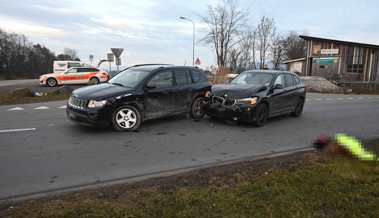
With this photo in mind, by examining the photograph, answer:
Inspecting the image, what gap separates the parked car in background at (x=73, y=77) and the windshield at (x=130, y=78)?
618 inches

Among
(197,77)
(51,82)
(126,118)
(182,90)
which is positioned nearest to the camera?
(126,118)

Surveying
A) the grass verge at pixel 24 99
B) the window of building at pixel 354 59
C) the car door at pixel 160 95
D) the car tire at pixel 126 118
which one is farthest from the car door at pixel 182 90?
the window of building at pixel 354 59

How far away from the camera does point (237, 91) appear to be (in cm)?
784

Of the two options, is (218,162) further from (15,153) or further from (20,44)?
(20,44)

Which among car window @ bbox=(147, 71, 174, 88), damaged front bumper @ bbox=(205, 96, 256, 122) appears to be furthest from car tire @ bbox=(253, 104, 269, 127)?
car window @ bbox=(147, 71, 174, 88)

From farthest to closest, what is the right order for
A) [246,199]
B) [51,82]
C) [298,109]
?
[51,82] < [298,109] < [246,199]

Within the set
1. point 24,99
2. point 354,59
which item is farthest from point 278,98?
point 354,59

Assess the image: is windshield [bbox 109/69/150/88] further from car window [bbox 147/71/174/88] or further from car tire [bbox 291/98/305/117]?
car tire [bbox 291/98/305/117]

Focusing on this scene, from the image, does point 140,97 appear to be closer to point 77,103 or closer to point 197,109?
point 77,103

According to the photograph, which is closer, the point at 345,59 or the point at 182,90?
the point at 182,90

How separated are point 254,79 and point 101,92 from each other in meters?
4.67

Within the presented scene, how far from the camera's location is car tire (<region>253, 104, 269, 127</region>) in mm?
7711

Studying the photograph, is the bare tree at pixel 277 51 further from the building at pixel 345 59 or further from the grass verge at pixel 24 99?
the grass verge at pixel 24 99

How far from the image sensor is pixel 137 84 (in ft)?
23.4
